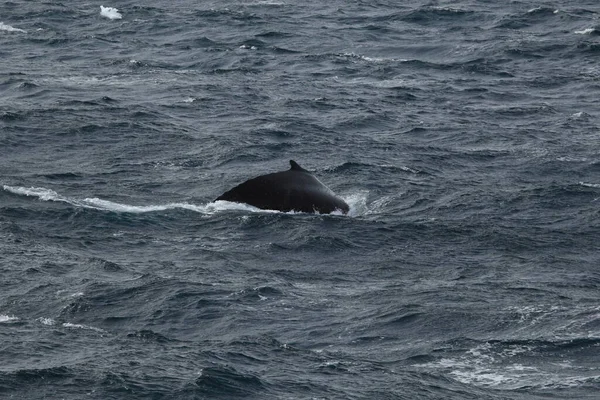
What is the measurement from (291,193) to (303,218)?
37.6 inches

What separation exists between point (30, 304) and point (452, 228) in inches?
531

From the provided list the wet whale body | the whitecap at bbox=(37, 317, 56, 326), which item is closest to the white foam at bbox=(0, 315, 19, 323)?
the whitecap at bbox=(37, 317, 56, 326)

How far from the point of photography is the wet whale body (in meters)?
46.7

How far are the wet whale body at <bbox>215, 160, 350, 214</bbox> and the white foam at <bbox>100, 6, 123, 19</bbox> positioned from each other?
43.0 m

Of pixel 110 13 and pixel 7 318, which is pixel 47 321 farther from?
pixel 110 13

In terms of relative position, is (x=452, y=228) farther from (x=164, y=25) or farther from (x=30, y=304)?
(x=164, y=25)

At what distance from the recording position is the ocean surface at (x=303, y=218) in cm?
3519

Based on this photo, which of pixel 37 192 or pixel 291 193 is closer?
pixel 291 193

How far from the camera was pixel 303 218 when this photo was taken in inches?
1821

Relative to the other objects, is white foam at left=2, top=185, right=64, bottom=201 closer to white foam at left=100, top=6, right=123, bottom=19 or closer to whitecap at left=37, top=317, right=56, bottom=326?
whitecap at left=37, top=317, right=56, bottom=326

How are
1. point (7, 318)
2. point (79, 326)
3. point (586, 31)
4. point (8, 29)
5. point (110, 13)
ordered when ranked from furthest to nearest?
point (110, 13) < point (8, 29) < point (586, 31) < point (7, 318) < point (79, 326)

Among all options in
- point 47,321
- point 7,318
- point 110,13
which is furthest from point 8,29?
point 47,321

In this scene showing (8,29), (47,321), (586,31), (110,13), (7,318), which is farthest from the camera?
(110,13)

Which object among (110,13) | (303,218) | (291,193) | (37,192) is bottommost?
(110,13)
